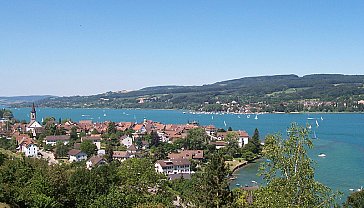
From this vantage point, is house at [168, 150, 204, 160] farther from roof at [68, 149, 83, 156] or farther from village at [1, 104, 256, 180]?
roof at [68, 149, 83, 156]

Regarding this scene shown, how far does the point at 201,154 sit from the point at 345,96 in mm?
Result: 69713

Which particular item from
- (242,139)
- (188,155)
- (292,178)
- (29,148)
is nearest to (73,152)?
(29,148)

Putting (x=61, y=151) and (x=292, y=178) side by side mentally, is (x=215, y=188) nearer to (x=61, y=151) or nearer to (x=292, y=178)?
(x=292, y=178)

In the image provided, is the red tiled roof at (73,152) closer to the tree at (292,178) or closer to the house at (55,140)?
the house at (55,140)

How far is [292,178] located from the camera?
226 inches

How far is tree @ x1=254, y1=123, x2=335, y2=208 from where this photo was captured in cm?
562

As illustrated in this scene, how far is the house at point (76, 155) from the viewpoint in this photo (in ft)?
86.1

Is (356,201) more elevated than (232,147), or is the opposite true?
(356,201)

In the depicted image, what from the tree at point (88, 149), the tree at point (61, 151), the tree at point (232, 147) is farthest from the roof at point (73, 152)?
the tree at point (232, 147)

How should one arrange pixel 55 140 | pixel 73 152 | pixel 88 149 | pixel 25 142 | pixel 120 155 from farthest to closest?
pixel 55 140 < pixel 25 142 < pixel 88 149 < pixel 120 155 < pixel 73 152

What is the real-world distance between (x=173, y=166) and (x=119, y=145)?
9.40 metres

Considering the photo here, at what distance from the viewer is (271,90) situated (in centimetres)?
10669

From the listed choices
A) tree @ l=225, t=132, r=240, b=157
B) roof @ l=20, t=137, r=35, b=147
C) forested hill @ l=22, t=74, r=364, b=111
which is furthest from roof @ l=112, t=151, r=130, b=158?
forested hill @ l=22, t=74, r=364, b=111

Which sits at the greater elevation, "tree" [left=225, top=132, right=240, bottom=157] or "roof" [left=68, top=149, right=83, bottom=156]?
"roof" [left=68, top=149, right=83, bottom=156]
